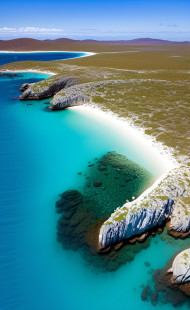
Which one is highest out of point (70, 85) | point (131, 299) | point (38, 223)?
point (70, 85)

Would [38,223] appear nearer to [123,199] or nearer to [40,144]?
[123,199]

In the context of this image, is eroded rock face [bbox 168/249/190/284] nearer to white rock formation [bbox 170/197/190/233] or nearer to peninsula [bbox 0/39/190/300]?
peninsula [bbox 0/39/190/300]

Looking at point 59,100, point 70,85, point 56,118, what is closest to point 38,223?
point 56,118

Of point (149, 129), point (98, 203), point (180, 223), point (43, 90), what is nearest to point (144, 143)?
point (149, 129)

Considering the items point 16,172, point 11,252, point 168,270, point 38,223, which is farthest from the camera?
point 16,172

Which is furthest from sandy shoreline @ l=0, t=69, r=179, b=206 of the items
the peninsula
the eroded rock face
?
the eroded rock face

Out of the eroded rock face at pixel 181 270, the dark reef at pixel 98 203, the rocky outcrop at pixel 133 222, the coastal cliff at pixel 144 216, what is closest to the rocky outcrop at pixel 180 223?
the coastal cliff at pixel 144 216

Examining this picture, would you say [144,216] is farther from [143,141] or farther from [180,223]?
[143,141]

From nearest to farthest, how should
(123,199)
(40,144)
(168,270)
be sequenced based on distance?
(168,270), (123,199), (40,144)
